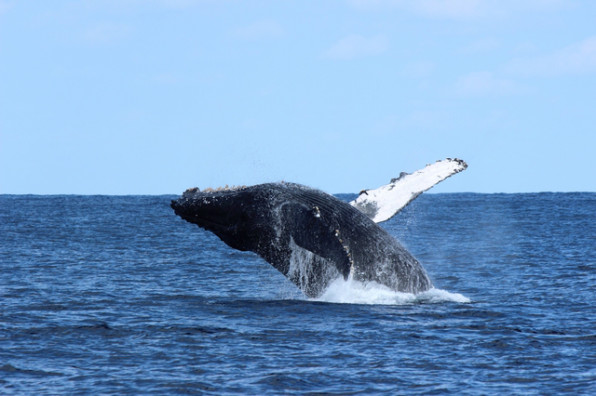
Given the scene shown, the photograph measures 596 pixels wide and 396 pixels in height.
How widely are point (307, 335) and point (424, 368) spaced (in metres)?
2.00

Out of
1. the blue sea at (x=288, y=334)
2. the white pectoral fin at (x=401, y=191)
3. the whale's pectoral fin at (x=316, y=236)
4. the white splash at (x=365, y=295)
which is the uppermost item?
the white pectoral fin at (x=401, y=191)

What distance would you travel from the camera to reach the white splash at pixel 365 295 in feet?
41.5

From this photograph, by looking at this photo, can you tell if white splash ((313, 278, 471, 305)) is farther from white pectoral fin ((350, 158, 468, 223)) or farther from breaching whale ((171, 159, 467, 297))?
white pectoral fin ((350, 158, 468, 223))

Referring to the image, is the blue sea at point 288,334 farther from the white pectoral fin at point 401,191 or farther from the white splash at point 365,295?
the white pectoral fin at point 401,191

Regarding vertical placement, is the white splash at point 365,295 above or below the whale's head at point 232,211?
below

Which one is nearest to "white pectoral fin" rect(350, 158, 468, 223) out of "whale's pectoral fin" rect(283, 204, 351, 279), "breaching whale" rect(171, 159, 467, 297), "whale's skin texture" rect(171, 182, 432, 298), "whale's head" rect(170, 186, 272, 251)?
"breaching whale" rect(171, 159, 467, 297)

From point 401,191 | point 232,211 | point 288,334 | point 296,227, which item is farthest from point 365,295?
point 232,211

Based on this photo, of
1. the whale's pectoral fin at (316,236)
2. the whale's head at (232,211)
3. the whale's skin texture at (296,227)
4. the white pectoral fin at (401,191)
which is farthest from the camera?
the white pectoral fin at (401,191)

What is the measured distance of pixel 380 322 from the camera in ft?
37.7

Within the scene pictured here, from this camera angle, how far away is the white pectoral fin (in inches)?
497

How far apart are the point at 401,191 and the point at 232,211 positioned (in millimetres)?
2715

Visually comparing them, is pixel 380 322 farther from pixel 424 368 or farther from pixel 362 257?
pixel 424 368

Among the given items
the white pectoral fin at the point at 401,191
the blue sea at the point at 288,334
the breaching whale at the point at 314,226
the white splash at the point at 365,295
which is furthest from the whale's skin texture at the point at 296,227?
the blue sea at the point at 288,334

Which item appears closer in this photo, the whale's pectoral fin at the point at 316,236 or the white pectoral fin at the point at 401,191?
the whale's pectoral fin at the point at 316,236
